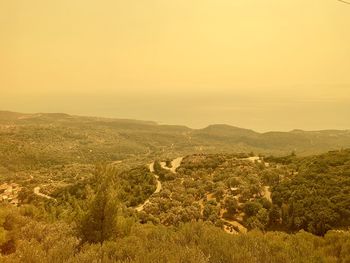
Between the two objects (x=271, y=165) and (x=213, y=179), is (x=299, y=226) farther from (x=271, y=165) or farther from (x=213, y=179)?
(x=271, y=165)

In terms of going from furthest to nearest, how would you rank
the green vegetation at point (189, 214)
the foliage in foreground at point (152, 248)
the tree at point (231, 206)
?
the tree at point (231, 206) → the green vegetation at point (189, 214) → the foliage in foreground at point (152, 248)

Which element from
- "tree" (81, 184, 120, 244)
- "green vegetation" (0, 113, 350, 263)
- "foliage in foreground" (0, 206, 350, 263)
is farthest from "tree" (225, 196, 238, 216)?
"tree" (81, 184, 120, 244)

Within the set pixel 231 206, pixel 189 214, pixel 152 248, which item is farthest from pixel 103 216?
pixel 231 206

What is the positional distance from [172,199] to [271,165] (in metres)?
19.1

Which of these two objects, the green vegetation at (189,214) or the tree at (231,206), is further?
the tree at (231,206)

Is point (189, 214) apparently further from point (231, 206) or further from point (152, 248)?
point (152, 248)

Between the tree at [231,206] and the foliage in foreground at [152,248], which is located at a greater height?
the foliage in foreground at [152,248]

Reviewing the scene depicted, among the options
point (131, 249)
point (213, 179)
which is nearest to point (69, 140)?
point (213, 179)

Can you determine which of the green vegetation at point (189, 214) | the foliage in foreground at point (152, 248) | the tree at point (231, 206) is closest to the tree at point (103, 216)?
the green vegetation at point (189, 214)

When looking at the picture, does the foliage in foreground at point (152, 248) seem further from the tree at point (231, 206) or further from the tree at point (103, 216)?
the tree at point (231, 206)

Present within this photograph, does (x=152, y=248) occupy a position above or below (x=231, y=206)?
above

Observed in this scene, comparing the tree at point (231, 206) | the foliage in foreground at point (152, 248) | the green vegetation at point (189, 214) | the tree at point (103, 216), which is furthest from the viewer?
the tree at point (231, 206)

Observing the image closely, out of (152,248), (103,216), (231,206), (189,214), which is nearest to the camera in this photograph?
(152,248)

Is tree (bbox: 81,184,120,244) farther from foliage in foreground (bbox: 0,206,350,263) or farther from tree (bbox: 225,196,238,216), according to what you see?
tree (bbox: 225,196,238,216)
